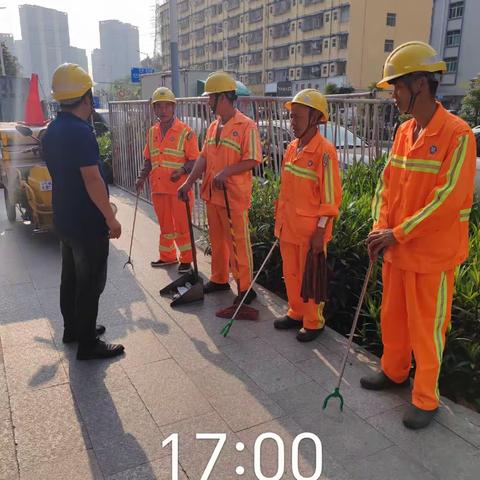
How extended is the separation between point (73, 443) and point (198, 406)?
2.44ft

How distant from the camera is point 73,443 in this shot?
8.97 feet

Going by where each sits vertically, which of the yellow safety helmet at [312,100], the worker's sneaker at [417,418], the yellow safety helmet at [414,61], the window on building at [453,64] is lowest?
the worker's sneaker at [417,418]

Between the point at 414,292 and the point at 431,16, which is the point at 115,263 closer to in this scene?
the point at 414,292

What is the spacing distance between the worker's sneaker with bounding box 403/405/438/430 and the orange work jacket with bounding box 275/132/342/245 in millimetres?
1344

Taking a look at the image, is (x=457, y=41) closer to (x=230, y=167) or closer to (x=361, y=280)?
(x=361, y=280)

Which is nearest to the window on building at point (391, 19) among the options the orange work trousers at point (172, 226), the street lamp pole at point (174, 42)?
the street lamp pole at point (174, 42)

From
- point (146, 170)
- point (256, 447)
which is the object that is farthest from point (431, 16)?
point (256, 447)

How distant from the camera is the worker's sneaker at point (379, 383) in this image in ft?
10.6

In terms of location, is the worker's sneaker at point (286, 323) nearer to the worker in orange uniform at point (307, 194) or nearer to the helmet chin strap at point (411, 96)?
the worker in orange uniform at point (307, 194)

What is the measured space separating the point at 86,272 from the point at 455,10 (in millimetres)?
→ 51564

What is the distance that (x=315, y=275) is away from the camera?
364cm

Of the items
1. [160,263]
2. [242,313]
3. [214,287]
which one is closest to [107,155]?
[160,263]

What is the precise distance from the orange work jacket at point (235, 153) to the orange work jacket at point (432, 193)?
1609 mm

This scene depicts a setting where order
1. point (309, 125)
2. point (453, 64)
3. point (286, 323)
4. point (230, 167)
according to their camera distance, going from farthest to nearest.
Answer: point (453, 64), point (230, 167), point (286, 323), point (309, 125)
